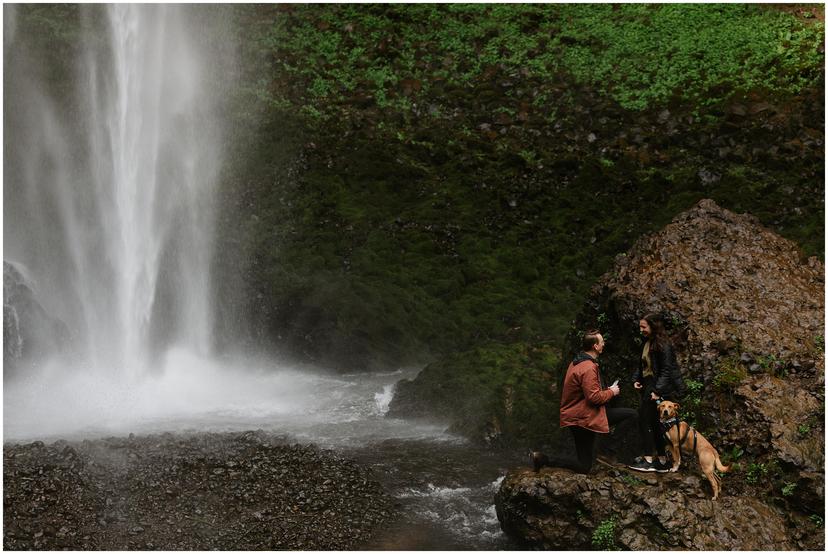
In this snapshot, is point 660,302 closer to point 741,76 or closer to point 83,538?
point 83,538

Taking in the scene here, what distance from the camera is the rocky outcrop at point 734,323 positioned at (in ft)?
29.1

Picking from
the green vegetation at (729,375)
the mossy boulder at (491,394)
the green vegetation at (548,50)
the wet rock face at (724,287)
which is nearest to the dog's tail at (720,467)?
the green vegetation at (729,375)

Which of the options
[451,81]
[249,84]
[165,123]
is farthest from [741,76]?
[165,123]

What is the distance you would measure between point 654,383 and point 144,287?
1480 cm

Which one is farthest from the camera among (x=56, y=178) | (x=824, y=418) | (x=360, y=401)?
(x=56, y=178)

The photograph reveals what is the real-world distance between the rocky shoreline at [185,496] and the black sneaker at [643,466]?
3.07 m

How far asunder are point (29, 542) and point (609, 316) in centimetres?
801

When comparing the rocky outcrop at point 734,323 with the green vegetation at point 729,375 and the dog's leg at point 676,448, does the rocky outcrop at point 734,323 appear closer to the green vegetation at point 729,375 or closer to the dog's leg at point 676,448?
the green vegetation at point 729,375

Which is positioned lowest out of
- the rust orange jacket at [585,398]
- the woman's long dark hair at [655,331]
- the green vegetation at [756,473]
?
the green vegetation at [756,473]

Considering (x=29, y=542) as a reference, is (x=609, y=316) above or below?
above

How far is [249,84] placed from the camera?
87.4 ft

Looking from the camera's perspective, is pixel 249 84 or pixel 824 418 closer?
pixel 824 418

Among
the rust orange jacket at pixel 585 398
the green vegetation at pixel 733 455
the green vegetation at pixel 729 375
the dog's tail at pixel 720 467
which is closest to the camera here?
the dog's tail at pixel 720 467

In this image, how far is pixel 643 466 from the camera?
8.73m
